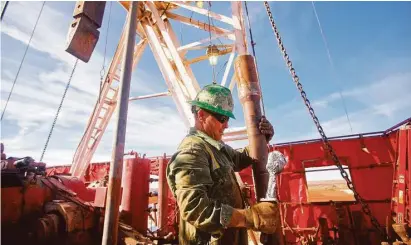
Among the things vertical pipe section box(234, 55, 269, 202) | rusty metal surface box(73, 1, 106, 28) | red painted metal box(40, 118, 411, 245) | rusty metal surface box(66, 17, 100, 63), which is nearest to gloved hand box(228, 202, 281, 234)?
vertical pipe section box(234, 55, 269, 202)

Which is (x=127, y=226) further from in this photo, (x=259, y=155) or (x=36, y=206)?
(x=259, y=155)

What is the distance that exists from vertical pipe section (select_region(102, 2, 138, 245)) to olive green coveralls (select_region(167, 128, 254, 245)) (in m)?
0.81

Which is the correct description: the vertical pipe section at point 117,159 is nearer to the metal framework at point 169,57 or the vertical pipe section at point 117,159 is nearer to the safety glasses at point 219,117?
the safety glasses at point 219,117

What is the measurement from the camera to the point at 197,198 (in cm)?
164

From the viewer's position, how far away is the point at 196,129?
89.6 inches

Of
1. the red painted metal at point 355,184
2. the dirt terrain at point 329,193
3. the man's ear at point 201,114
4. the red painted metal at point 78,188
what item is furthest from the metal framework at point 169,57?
the dirt terrain at point 329,193

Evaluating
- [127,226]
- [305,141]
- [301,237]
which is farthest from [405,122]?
[127,226]

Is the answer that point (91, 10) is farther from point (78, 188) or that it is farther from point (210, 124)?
→ point (78, 188)

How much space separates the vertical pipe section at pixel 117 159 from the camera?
2.37m

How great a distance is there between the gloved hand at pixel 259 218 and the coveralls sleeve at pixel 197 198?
0.25 ft

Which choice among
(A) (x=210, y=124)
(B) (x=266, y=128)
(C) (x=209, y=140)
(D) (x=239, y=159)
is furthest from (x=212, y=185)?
(B) (x=266, y=128)

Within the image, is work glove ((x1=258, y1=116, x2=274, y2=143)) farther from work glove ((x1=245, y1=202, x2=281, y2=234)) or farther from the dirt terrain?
the dirt terrain

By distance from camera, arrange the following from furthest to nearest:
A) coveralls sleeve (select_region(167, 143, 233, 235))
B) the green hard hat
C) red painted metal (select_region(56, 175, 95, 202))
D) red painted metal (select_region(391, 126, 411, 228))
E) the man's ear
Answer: red painted metal (select_region(56, 175, 95, 202))
red painted metal (select_region(391, 126, 411, 228))
the man's ear
the green hard hat
coveralls sleeve (select_region(167, 143, 233, 235))

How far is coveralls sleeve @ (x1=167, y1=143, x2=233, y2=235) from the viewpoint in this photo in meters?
1.62
